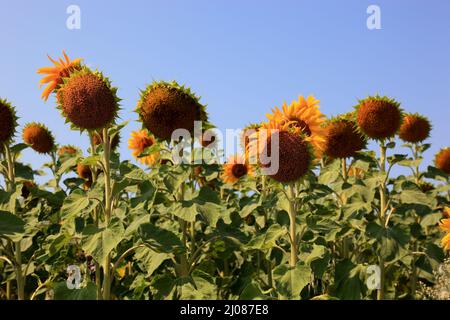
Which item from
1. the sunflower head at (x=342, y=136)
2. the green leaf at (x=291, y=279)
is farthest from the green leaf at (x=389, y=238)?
the green leaf at (x=291, y=279)

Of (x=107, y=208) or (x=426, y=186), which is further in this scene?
(x=426, y=186)

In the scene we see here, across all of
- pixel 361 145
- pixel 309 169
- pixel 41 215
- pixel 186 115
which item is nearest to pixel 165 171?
pixel 186 115

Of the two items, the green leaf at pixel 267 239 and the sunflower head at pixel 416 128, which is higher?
the sunflower head at pixel 416 128

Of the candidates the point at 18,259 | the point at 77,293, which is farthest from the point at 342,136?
the point at 18,259

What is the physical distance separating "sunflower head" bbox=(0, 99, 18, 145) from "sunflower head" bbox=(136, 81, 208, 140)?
157 centimetres

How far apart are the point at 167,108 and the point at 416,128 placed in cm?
492

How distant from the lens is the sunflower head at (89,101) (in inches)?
161

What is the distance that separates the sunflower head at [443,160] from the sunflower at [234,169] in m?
3.77

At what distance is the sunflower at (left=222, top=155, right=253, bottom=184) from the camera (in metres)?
7.23

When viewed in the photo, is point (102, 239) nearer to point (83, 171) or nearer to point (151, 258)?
point (151, 258)

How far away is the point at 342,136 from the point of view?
220 inches

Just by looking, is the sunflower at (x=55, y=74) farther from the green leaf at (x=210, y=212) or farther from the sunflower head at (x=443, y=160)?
the sunflower head at (x=443, y=160)
